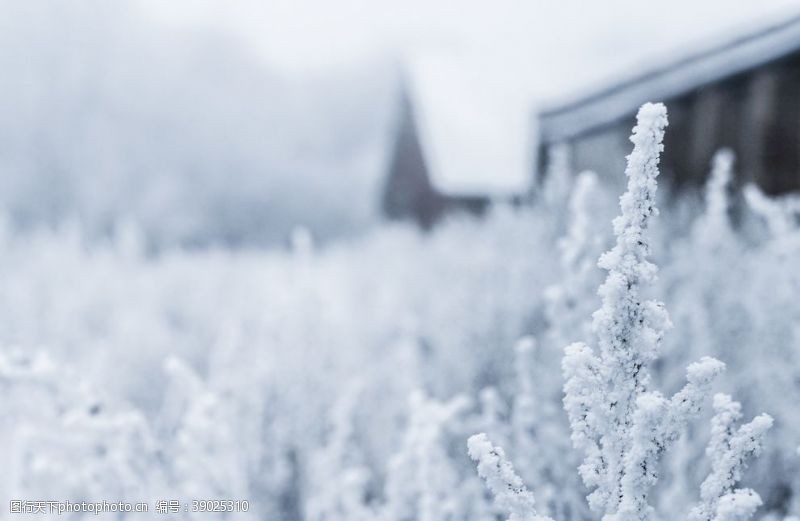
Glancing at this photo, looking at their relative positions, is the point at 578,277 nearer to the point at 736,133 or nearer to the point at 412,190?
the point at 736,133

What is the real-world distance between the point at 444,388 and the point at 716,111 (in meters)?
3.61

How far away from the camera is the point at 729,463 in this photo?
4.06 ft

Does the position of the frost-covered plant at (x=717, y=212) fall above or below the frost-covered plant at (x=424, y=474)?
above

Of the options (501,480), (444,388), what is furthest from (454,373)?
(501,480)

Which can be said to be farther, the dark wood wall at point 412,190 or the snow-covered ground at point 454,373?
the dark wood wall at point 412,190


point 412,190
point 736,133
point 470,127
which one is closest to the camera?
point 736,133

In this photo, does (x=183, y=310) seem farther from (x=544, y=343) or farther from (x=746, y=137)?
(x=746, y=137)

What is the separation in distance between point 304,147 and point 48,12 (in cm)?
591

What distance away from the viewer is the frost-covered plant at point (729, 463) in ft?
3.89

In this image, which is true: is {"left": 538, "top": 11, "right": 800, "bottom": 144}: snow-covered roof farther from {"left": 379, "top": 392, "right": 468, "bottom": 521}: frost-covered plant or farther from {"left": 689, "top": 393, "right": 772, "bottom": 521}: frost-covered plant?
{"left": 689, "top": 393, "right": 772, "bottom": 521}: frost-covered plant

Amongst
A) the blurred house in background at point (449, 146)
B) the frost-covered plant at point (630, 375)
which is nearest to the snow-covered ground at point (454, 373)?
the frost-covered plant at point (630, 375)

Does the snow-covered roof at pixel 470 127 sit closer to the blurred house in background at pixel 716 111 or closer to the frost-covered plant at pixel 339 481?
the blurred house in background at pixel 716 111

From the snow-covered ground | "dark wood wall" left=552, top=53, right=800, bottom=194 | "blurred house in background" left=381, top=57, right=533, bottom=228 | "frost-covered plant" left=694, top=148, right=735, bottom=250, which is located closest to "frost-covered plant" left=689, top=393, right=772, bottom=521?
the snow-covered ground

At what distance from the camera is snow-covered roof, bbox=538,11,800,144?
5039mm
